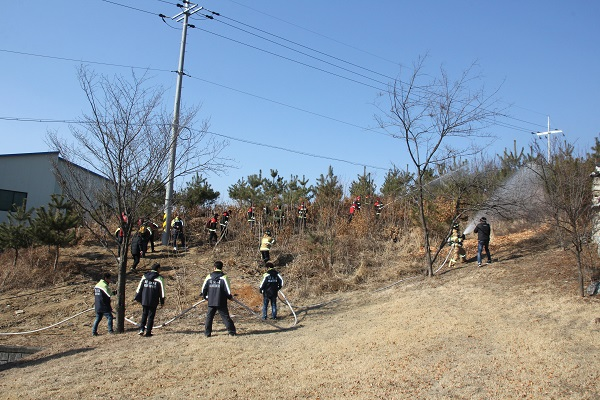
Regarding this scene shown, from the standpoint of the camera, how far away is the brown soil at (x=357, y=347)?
7457mm

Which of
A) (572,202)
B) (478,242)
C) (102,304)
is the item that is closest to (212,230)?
(102,304)

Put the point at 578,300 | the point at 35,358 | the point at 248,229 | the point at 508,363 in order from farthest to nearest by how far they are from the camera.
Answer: the point at 248,229 → the point at 578,300 → the point at 35,358 → the point at 508,363

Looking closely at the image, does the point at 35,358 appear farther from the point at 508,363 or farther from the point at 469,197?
the point at 469,197

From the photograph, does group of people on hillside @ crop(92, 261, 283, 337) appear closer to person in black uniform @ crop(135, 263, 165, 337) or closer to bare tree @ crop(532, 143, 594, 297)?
person in black uniform @ crop(135, 263, 165, 337)

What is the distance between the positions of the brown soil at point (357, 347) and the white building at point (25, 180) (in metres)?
13.3

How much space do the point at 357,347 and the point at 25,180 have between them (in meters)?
24.6

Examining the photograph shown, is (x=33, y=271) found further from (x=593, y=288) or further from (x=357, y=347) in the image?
(x=593, y=288)

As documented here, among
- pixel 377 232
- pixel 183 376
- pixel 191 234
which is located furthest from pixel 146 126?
pixel 377 232

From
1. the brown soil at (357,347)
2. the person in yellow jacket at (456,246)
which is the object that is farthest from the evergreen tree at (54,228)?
the person in yellow jacket at (456,246)

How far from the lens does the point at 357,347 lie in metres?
9.70

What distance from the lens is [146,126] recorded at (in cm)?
1278

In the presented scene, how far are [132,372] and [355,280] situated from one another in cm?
1064

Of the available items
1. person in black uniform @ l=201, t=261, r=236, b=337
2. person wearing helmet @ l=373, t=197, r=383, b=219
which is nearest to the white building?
person wearing helmet @ l=373, t=197, r=383, b=219

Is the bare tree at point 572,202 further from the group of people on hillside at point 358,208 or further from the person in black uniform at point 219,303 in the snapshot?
the group of people on hillside at point 358,208
